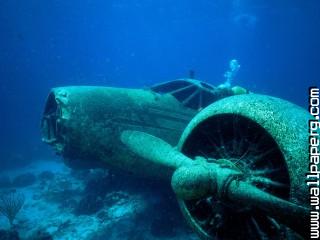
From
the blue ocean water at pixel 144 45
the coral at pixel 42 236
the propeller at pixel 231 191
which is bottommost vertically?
the coral at pixel 42 236

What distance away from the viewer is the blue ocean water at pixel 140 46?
194 ft

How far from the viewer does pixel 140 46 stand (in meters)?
151

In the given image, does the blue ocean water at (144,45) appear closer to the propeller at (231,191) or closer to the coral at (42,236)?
the coral at (42,236)

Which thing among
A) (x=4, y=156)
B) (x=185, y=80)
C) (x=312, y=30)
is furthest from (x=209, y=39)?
(x=185, y=80)

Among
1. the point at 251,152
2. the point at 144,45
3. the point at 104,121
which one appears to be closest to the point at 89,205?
the point at 104,121

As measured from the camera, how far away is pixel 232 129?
12.4 feet

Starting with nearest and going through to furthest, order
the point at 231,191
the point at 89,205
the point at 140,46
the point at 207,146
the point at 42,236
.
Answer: the point at 231,191 → the point at 207,146 → the point at 42,236 → the point at 89,205 → the point at 140,46

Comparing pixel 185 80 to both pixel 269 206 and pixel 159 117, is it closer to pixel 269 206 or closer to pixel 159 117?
pixel 159 117

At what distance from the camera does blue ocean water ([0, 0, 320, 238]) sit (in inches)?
2327

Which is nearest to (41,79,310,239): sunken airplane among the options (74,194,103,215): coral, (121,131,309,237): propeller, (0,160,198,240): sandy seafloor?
(121,131,309,237): propeller

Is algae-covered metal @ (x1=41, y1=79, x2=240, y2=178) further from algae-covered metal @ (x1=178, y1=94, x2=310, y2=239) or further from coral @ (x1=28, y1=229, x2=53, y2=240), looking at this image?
coral @ (x1=28, y1=229, x2=53, y2=240)

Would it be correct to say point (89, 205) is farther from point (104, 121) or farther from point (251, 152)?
point (251, 152)

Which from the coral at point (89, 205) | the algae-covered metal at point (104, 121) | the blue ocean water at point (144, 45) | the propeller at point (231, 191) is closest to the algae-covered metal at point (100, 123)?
the algae-covered metal at point (104, 121)

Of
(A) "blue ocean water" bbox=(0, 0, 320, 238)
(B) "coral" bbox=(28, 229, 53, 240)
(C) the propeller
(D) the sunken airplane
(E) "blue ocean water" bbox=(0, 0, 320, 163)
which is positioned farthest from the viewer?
(E) "blue ocean water" bbox=(0, 0, 320, 163)
